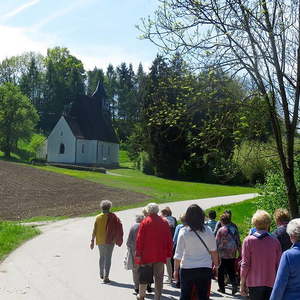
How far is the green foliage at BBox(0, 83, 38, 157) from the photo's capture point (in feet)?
235

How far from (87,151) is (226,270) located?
219 feet

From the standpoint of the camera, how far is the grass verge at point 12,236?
14.1 metres

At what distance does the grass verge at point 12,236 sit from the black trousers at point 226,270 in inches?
231

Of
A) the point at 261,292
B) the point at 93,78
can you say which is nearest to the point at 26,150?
the point at 93,78

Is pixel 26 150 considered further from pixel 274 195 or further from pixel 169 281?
pixel 169 281

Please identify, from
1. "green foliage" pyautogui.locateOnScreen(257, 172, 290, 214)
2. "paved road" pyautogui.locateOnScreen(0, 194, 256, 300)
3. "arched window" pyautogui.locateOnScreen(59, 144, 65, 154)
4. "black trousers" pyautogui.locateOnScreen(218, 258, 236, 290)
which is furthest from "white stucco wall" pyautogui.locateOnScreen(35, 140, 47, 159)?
"black trousers" pyautogui.locateOnScreen(218, 258, 236, 290)

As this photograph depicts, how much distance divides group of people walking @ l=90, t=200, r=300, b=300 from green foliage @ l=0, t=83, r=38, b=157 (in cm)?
6407

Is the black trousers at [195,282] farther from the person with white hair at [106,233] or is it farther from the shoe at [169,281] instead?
the person with white hair at [106,233]

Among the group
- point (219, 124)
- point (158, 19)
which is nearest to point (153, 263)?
point (219, 124)

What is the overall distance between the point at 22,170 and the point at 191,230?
38.2 metres

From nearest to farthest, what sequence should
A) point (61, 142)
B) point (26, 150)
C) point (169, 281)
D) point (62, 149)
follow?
point (169, 281) < point (61, 142) < point (62, 149) < point (26, 150)

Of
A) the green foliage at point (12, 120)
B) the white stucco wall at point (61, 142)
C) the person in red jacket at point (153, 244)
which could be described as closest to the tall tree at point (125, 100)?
the white stucco wall at point (61, 142)

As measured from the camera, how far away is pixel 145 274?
26.7 ft

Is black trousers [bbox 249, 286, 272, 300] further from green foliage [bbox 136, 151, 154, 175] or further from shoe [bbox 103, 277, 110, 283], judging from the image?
→ green foliage [bbox 136, 151, 154, 175]
